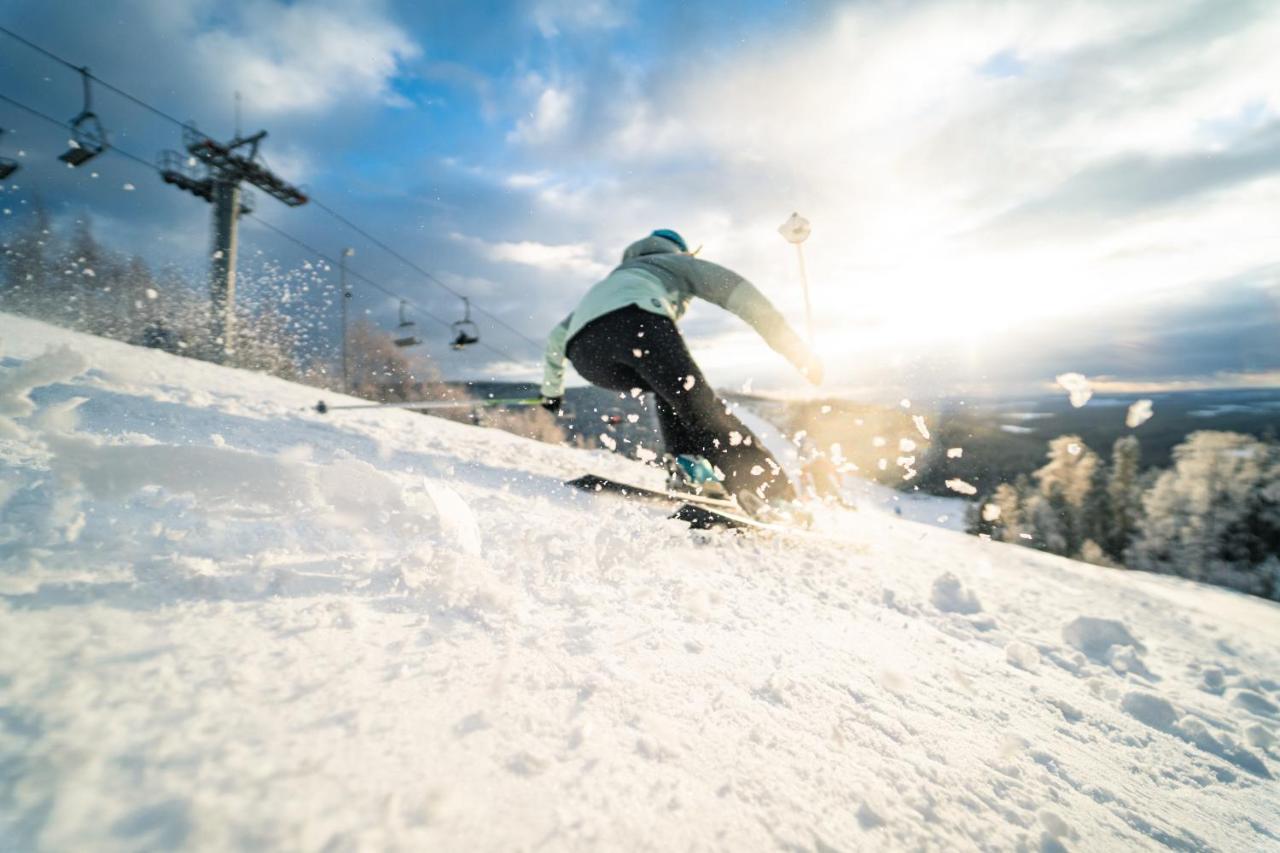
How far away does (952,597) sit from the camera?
2.62m

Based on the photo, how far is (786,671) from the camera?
4.39ft

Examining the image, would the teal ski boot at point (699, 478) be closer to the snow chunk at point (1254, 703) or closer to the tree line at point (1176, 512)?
the snow chunk at point (1254, 703)

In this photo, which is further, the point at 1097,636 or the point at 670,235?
the point at 670,235

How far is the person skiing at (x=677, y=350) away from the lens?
3.05m

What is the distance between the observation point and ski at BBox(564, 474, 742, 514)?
123 inches

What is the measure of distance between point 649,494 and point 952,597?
66.5 inches

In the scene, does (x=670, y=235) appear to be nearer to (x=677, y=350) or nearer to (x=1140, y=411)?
(x=677, y=350)

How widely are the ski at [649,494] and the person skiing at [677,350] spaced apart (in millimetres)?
168

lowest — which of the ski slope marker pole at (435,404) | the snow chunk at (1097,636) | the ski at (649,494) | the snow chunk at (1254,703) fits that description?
the snow chunk at (1254,703)

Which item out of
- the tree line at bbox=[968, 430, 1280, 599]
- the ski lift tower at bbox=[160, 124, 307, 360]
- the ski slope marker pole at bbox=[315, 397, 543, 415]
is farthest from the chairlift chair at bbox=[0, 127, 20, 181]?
the tree line at bbox=[968, 430, 1280, 599]

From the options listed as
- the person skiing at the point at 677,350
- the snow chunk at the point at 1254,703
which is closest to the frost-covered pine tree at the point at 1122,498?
the snow chunk at the point at 1254,703

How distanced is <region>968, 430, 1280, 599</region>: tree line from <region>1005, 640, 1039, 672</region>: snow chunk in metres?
21.8

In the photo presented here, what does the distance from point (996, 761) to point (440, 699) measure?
123cm

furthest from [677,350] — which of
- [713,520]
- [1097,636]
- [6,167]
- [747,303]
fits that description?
[6,167]
